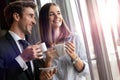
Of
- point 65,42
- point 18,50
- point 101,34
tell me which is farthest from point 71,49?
point 101,34

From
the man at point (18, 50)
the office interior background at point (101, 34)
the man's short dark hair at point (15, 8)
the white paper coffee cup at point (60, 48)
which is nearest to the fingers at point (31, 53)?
the man at point (18, 50)

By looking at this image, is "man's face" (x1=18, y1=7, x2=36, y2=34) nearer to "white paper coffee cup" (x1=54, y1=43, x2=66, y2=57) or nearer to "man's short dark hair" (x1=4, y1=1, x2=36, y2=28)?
"man's short dark hair" (x1=4, y1=1, x2=36, y2=28)

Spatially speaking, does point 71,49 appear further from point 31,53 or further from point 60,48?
point 31,53

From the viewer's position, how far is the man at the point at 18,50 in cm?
142

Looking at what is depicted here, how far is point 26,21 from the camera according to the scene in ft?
5.32

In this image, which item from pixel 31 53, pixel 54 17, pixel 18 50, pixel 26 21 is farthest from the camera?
pixel 54 17

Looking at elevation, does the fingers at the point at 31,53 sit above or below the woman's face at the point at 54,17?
below

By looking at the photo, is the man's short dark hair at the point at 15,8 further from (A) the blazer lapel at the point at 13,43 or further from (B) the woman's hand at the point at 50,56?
(B) the woman's hand at the point at 50,56

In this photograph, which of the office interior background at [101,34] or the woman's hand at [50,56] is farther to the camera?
the office interior background at [101,34]

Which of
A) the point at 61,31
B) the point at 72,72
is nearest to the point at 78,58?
the point at 72,72

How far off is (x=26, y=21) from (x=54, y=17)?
23 cm

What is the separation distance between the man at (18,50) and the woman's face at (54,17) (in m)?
0.15

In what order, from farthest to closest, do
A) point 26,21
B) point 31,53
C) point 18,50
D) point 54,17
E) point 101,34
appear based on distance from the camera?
point 101,34, point 54,17, point 26,21, point 18,50, point 31,53

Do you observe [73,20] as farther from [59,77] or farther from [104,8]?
[59,77]
